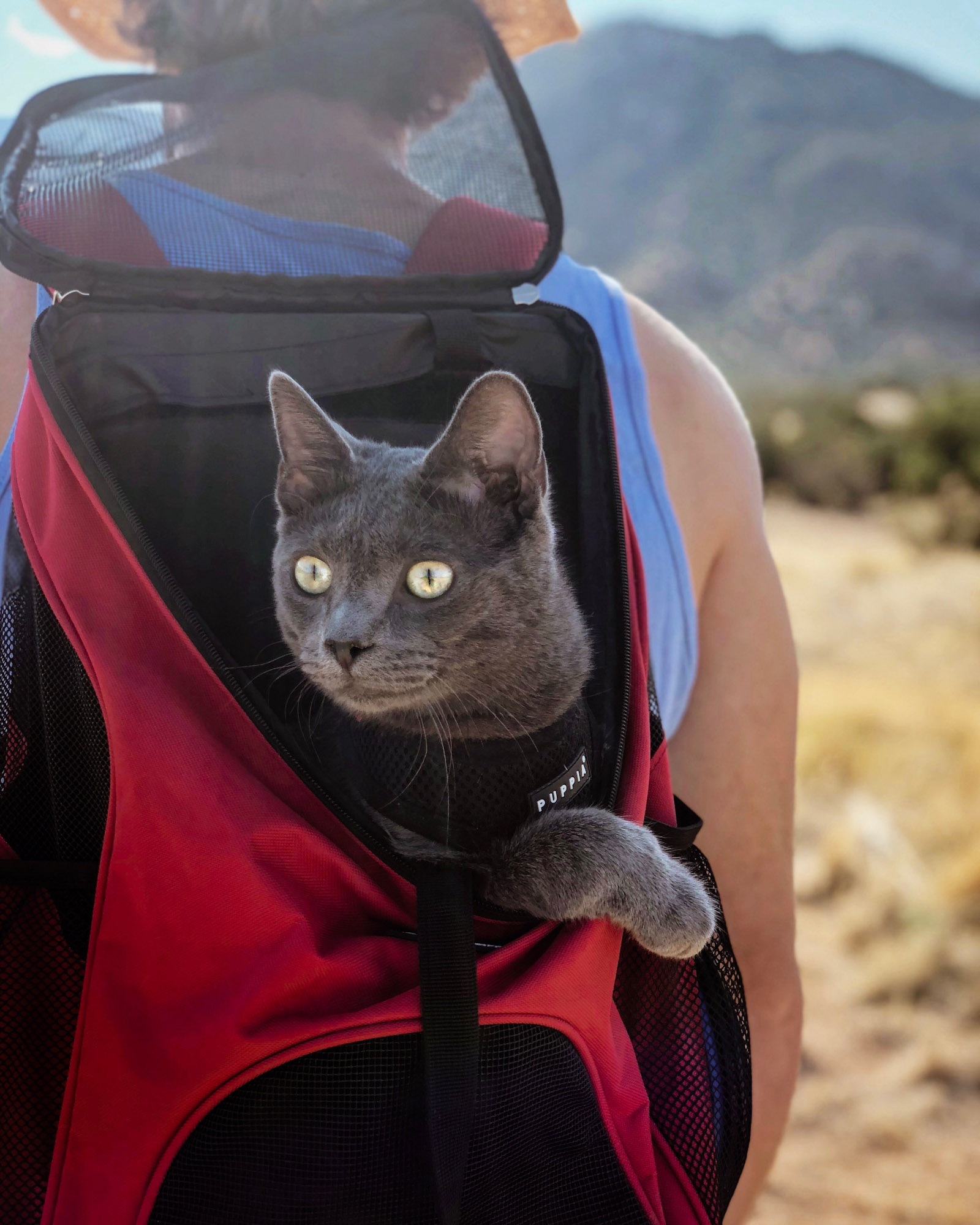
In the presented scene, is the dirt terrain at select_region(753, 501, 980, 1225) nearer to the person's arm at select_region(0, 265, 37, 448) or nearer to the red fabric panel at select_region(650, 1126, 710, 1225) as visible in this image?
the red fabric panel at select_region(650, 1126, 710, 1225)

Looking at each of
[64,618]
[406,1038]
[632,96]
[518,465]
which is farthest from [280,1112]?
[632,96]

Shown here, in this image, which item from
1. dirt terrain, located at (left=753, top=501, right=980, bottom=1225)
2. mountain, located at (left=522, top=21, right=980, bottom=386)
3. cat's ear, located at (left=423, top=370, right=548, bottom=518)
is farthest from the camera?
mountain, located at (left=522, top=21, right=980, bottom=386)

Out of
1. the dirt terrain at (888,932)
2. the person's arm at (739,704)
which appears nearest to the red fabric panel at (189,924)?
the person's arm at (739,704)

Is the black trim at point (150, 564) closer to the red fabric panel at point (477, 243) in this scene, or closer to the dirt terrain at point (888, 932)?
the red fabric panel at point (477, 243)

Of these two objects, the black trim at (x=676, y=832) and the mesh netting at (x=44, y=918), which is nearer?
the mesh netting at (x=44, y=918)

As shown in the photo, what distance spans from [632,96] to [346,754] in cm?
4841

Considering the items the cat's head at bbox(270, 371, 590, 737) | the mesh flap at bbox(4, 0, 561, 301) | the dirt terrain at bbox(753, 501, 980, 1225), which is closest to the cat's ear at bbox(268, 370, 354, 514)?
the cat's head at bbox(270, 371, 590, 737)

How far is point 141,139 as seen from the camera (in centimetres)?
111

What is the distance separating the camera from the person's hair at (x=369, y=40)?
113 cm

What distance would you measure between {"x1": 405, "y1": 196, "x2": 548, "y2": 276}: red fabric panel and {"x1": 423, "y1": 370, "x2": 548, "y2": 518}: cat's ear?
0.20 meters

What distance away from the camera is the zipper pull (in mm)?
1038

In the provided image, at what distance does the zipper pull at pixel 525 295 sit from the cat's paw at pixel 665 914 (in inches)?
22.8

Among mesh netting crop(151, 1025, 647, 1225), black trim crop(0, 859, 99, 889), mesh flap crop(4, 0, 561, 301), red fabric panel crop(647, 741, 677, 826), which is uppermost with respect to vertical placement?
mesh flap crop(4, 0, 561, 301)

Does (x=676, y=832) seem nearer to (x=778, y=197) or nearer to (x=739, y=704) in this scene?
(x=739, y=704)
